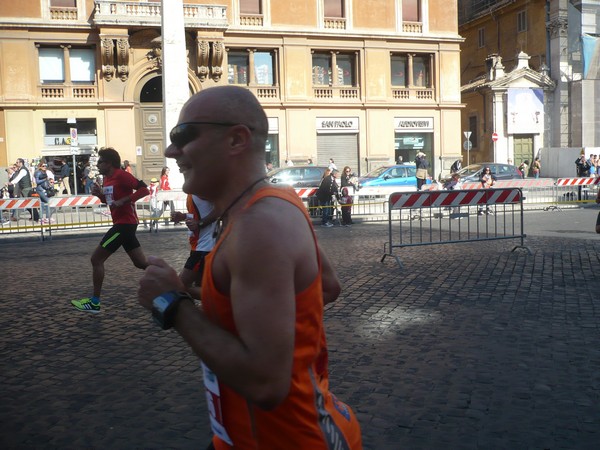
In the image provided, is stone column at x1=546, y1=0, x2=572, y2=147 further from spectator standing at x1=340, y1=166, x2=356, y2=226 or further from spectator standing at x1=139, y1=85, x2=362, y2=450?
spectator standing at x1=139, y1=85, x2=362, y2=450

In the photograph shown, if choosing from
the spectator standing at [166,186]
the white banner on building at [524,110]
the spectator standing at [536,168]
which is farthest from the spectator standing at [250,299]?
the white banner on building at [524,110]

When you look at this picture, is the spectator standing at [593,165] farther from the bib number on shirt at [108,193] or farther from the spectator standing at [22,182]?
the bib number on shirt at [108,193]

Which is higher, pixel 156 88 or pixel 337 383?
pixel 156 88

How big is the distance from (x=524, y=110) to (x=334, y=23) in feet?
46.7

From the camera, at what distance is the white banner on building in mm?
45188

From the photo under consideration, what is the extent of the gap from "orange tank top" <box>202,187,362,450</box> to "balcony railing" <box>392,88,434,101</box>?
39.6 m

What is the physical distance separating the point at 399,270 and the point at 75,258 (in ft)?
21.9

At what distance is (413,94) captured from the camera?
4081cm

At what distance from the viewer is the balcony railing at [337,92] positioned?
38.7 m

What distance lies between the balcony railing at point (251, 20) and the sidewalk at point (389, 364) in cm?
2805

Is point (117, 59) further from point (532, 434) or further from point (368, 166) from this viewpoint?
point (532, 434)

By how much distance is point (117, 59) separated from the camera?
34281mm

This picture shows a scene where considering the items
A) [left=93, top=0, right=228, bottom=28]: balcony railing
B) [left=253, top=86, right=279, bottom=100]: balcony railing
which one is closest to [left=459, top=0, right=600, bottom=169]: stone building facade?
[left=253, top=86, right=279, bottom=100]: balcony railing

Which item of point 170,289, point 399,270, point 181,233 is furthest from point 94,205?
point 170,289
